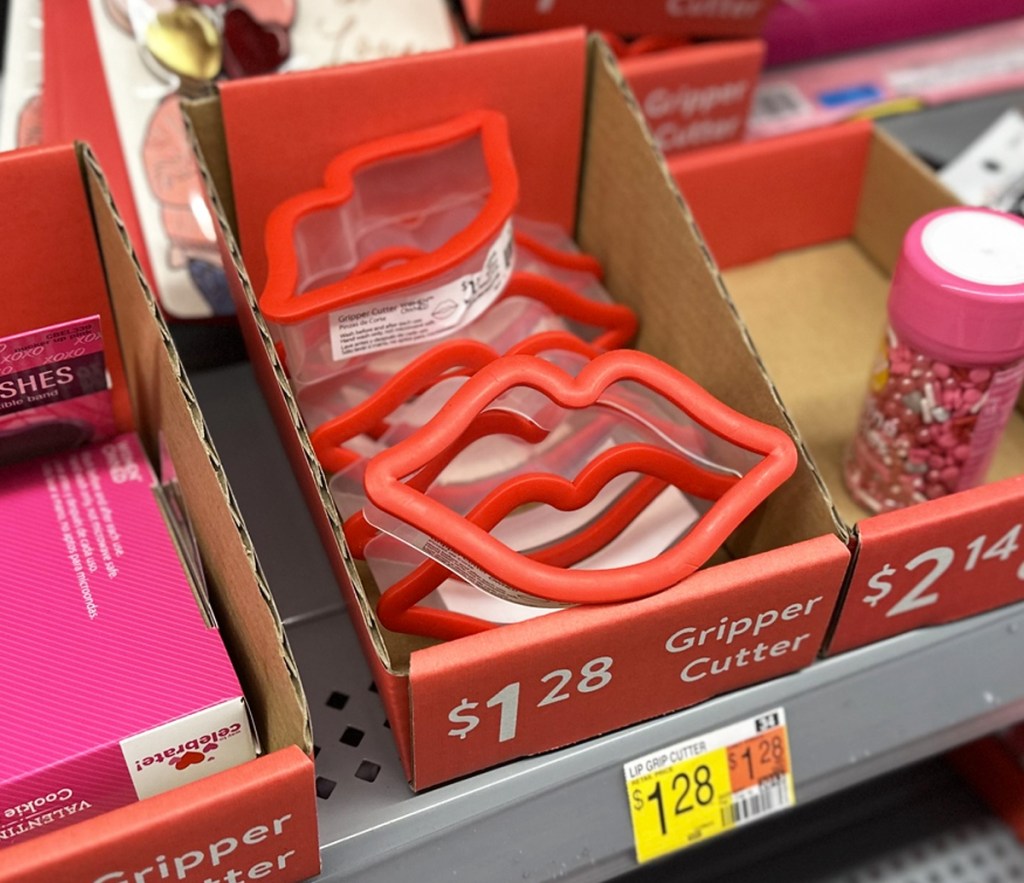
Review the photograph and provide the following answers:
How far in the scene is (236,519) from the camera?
555mm

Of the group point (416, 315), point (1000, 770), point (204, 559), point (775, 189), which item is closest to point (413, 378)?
point (416, 315)

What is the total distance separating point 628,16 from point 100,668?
69cm

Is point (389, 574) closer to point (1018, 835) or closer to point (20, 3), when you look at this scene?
point (20, 3)

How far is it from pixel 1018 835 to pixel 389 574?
0.73 meters

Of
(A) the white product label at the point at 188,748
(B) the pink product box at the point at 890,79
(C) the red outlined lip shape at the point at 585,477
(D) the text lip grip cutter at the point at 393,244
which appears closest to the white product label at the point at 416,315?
(D) the text lip grip cutter at the point at 393,244

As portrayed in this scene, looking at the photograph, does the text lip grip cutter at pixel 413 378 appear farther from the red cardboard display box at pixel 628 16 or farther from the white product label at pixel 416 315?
the red cardboard display box at pixel 628 16

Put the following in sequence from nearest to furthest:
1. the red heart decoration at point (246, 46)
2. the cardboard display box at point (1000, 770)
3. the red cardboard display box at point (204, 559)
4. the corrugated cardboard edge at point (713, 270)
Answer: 1. the red cardboard display box at point (204, 559)
2. the corrugated cardboard edge at point (713, 270)
3. the red heart decoration at point (246, 46)
4. the cardboard display box at point (1000, 770)

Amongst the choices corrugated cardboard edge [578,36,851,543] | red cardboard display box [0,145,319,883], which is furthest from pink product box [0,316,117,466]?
corrugated cardboard edge [578,36,851,543]

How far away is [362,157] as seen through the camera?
2.61ft

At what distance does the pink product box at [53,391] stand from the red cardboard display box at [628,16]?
1.42ft

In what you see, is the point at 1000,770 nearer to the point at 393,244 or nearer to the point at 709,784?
the point at 709,784

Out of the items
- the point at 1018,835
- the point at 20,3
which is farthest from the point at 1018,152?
the point at 20,3

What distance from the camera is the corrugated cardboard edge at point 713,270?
0.63m

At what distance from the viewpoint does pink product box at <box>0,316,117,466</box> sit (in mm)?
684
